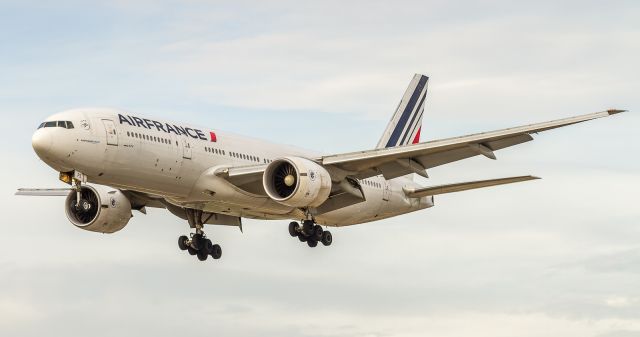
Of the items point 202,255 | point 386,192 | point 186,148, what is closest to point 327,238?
point 386,192

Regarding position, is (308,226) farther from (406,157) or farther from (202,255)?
(406,157)

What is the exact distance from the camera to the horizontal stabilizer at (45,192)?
56.8 meters

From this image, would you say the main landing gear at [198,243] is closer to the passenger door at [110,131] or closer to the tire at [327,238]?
the tire at [327,238]

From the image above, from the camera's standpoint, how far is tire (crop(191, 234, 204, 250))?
55.6m

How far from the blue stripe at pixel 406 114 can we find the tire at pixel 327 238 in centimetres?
1009

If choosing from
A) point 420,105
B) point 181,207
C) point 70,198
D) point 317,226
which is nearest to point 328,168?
point 317,226

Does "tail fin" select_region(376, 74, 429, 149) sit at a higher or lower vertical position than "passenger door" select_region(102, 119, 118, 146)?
higher

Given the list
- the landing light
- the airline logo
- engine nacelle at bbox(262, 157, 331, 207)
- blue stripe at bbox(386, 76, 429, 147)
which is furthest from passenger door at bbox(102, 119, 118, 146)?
blue stripe at bbox(386, 76, 429, 147)

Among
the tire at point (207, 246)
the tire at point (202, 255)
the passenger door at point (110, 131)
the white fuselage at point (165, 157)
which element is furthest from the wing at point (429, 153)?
the passenger door at point (110, 131)

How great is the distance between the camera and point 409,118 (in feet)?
214

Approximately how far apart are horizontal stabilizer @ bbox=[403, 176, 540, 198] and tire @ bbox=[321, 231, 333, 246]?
16.6 ft

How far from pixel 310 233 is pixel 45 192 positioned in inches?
517

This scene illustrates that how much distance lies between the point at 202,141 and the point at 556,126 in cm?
1397

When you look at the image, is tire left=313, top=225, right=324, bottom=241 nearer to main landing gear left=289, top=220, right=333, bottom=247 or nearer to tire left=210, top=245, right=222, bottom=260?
main landing gear left=289, top=220, right=333, bottom=247
